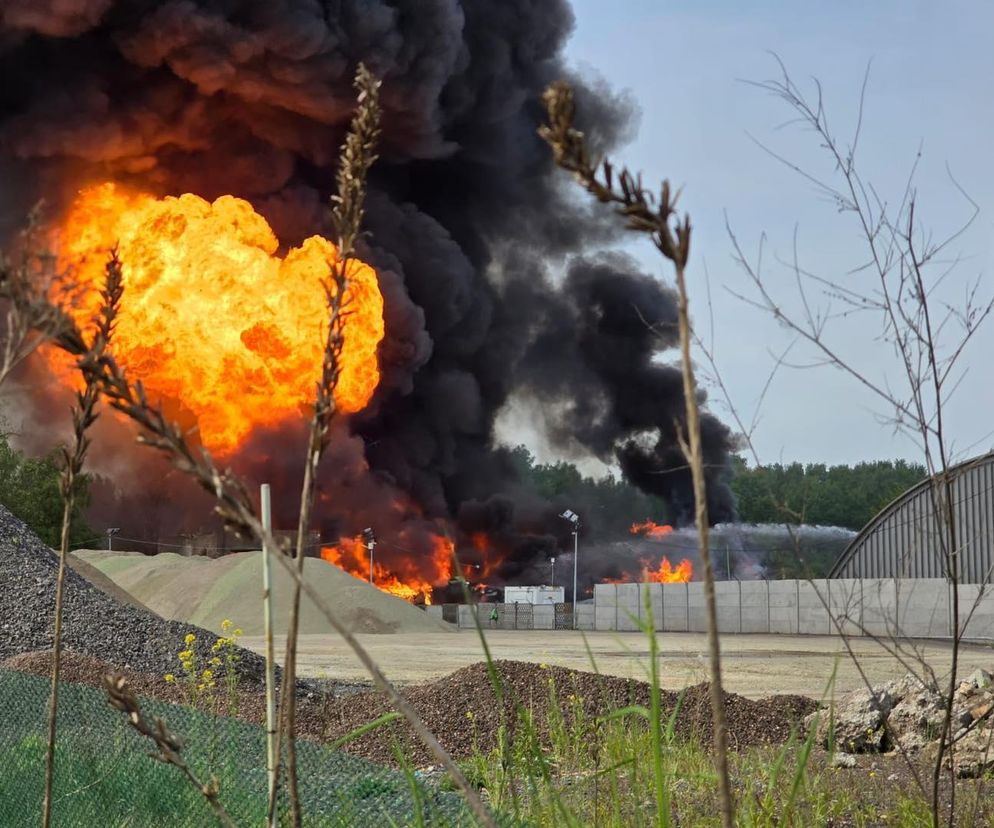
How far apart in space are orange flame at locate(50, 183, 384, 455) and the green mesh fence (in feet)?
139

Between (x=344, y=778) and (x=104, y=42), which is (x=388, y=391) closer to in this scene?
(x=104, y=42)

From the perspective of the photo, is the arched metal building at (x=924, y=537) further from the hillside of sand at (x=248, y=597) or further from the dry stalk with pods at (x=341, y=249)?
the dry stalk with pods at (x=341, y=249)

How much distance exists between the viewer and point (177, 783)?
4.23 metres

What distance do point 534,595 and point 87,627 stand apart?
40.8m

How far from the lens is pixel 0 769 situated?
492 cm

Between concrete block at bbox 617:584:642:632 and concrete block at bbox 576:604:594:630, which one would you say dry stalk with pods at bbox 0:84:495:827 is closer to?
concrete block at bbox 617:584:642:632

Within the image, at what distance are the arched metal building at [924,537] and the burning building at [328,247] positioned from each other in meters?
17.7

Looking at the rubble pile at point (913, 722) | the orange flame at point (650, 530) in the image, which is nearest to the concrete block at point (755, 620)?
the rubble pile at point (913, 722)

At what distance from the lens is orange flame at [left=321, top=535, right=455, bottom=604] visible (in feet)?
185

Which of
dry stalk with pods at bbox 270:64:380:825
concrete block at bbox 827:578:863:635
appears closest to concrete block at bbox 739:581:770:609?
concrete block at bbox 827:578:863:635

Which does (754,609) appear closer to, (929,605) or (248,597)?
(929,605)

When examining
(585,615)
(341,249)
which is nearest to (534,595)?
(585,615)

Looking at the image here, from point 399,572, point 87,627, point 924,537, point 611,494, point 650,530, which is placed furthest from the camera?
point 611,494

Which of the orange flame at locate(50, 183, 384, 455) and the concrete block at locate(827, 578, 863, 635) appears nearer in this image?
the concrete block at locate(827, 578, 863, 635)
